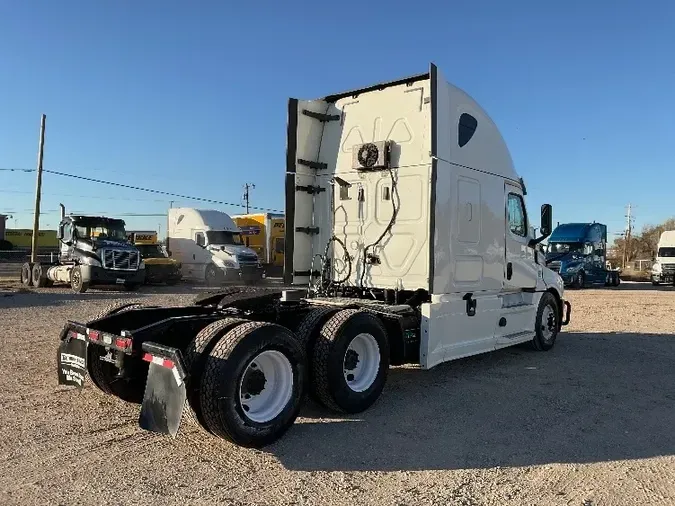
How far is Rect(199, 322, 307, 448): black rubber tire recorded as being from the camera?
15.1 ft

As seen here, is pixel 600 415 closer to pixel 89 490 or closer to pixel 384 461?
pixel 384 461

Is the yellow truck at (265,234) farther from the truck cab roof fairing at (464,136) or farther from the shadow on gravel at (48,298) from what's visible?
the truck cab roof fairing at (464,136)

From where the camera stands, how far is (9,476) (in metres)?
4.10

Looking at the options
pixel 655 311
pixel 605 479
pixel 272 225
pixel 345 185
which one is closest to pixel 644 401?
pixel 605 479

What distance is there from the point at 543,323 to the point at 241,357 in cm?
654

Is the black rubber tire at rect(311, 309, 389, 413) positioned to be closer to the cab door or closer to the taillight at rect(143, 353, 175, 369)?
the taillight at rect(143, 353, 175, 369)

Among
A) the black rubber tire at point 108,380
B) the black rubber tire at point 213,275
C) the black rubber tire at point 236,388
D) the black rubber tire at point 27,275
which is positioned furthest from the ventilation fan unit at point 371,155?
the black rubber tire at point 27,275

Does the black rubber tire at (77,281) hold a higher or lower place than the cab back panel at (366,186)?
lower

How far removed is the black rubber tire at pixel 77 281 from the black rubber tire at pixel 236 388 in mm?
17872

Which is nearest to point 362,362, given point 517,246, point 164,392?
point 164,392

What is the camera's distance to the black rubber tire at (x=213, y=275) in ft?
85.7

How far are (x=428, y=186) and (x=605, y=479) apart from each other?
13.5 ft

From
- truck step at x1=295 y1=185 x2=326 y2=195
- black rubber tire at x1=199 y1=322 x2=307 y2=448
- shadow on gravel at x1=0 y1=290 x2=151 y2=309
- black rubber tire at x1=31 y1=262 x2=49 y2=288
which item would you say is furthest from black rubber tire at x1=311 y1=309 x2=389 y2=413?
black rubber tire at x1=31 y1=262 x2=49 y2=288

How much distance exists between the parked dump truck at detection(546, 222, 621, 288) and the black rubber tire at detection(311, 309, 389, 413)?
24485mm
